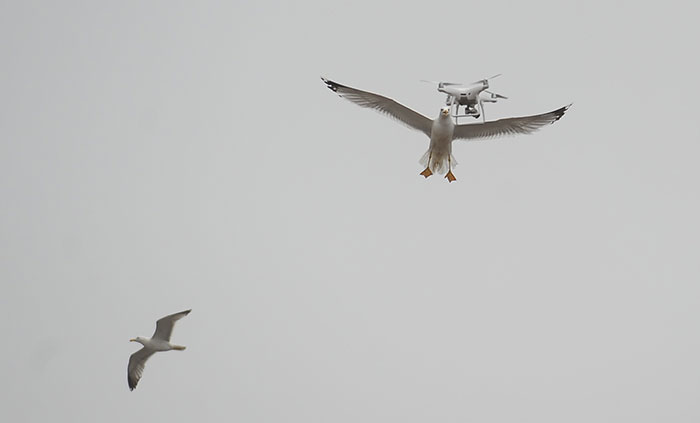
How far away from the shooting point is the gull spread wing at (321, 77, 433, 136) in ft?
59.2

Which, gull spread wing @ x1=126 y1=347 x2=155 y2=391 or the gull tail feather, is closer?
the gull tail feather

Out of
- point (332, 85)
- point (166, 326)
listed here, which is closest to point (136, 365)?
point (166, 326)

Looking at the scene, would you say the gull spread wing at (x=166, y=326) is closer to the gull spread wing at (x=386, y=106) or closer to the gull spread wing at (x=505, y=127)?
the gull spread wing at (x=386, y=106)

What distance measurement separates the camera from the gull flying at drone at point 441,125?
1762 cm

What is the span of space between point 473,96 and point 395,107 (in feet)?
8.64

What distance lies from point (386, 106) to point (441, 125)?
1328 millimetres

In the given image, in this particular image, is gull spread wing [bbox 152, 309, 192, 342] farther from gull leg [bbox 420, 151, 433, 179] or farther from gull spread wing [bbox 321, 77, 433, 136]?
gull leg [bbox 420, 151, 433, 179]

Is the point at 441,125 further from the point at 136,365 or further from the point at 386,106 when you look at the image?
the point at 136,365

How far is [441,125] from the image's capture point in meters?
17.5

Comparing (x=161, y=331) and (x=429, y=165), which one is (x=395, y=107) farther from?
(x=161, y=331)

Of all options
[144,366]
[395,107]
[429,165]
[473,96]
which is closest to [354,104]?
[395,107]

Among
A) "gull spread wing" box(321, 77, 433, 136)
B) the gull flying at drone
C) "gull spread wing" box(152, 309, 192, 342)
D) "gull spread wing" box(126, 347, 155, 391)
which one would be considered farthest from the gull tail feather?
"gull spread wing" box(126, 347, 155, 391)

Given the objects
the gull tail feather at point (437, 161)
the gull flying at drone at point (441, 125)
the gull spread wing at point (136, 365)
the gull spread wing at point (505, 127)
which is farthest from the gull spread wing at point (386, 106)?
the gull spread wing at point (136, 365)

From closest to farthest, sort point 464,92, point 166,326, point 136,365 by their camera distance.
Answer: point 464,92
point 166,326
point 136,365
